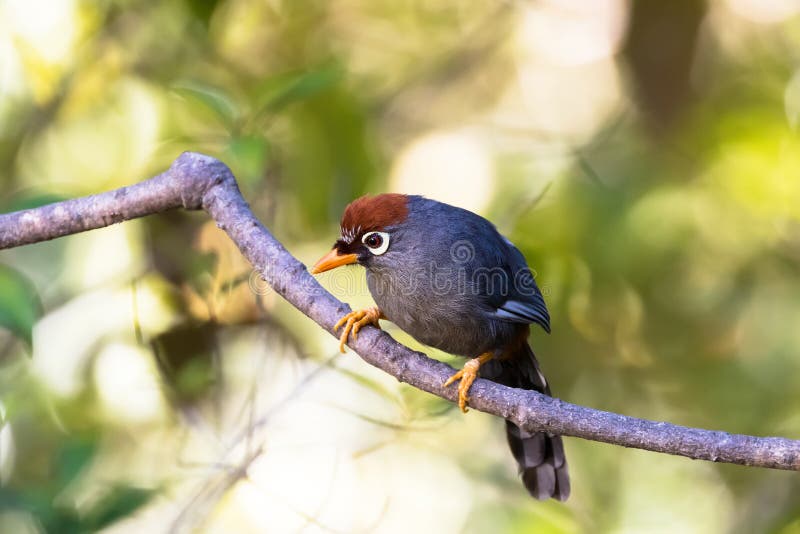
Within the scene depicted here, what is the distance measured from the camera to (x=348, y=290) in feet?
15.3

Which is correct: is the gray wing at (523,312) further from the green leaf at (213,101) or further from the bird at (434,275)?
the green leaf at (213,101)

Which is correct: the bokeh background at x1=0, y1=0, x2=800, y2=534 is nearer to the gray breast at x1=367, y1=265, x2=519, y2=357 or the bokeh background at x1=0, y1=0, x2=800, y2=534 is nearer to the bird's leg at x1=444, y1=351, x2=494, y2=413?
the gray breast at x1=367, y1=265, x2=519, y2=357

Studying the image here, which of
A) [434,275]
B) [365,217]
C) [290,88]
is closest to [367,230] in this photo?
[365,217]

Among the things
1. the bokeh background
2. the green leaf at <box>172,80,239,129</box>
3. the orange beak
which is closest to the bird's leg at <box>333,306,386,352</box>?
the orange beak

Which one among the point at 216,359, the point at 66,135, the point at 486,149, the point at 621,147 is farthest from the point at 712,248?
the point at 66,135

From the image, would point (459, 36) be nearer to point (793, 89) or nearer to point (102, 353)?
point (793, 89)

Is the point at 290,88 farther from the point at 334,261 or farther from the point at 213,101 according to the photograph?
the point at 334,261

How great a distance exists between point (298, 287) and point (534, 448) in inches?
61.5

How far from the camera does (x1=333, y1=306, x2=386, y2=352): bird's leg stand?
2947 mm

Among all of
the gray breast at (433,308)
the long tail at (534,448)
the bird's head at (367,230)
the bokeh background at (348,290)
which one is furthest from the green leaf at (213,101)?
the long tail at (534,448)

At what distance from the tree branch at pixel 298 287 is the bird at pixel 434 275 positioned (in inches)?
14.0

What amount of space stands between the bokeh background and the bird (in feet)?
2.18

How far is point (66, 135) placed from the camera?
4.96 meters

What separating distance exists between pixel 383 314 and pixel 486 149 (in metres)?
2.70
